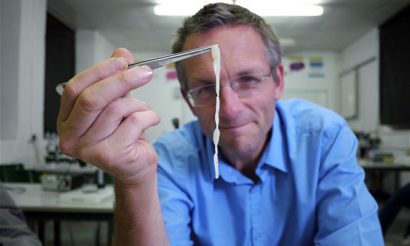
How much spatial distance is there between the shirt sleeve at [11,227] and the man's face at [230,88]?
2.26ft

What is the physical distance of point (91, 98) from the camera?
0.58m

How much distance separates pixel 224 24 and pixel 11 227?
94cm

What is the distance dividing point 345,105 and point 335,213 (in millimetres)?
6980

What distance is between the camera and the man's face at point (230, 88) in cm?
101

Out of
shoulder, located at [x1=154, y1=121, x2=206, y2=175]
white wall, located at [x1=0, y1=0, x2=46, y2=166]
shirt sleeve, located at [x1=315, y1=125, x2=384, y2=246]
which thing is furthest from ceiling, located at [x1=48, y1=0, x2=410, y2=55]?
shirt sleeve, located at [x1=315, y1=125, x2=384, y2=246]

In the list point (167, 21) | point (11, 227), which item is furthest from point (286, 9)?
point (11, 227)

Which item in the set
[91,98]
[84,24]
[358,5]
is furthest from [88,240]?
[358,5]

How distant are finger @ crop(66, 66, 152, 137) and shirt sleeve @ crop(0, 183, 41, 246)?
77 cm

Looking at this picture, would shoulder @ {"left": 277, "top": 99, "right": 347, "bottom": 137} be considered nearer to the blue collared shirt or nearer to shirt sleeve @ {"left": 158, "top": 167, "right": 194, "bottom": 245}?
the blue collared shirt

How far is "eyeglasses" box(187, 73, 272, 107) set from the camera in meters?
1.03

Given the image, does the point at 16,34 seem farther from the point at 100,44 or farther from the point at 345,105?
the point at 345,105

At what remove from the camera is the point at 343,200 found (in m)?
0.96

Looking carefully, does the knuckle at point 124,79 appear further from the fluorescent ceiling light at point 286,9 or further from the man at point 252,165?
the fluorescent ceiling light at point 286,9

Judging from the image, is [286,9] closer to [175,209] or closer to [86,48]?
[86,48]
